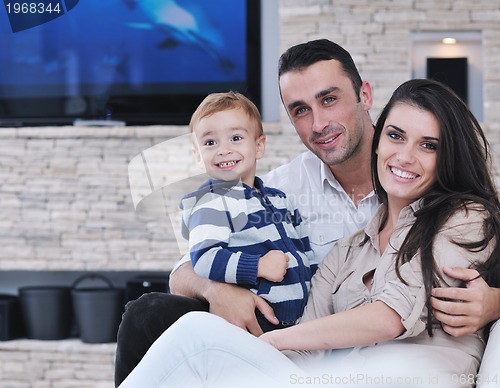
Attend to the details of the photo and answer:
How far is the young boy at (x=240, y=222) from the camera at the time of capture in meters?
1.73

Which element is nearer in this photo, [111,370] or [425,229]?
[425,229]

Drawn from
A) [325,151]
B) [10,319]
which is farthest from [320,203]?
[10,319]

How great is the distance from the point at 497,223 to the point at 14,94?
8.18 feet

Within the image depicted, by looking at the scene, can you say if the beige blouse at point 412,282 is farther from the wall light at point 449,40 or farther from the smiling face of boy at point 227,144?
the wall light at point 449,40

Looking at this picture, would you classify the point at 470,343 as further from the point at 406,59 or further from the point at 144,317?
the point at 406,59

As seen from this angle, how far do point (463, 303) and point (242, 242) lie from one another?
1.67 feet

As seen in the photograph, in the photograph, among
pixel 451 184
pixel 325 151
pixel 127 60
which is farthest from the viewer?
pixel 127 60

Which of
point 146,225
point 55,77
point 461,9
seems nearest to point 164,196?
point 146,225

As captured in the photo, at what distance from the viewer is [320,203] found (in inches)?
81.7

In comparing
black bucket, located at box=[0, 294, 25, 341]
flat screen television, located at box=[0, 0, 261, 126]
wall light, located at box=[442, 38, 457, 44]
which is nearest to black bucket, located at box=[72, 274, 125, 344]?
black bucket, located at box=[0, 294, 25, 341]

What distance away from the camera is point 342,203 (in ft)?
6.83

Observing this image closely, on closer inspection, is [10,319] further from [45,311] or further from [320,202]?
[320,202]

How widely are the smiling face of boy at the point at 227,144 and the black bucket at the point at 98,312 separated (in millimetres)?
1586

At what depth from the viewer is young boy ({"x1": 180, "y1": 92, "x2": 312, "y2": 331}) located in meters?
1.73
